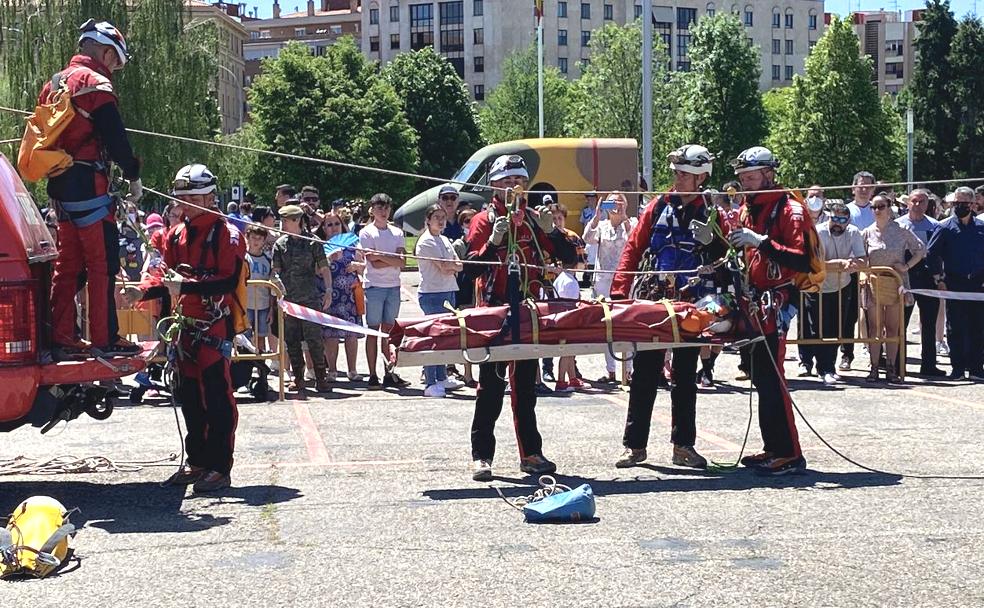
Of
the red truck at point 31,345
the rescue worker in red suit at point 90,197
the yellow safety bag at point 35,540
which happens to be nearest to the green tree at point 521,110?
the rescue worker in red suit at point 90,197

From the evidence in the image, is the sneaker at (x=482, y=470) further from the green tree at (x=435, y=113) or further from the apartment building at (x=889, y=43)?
the apartment building at (x=889, y=43)

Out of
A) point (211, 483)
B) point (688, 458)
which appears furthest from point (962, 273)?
point (211, 483)

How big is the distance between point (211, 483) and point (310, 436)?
2414mm

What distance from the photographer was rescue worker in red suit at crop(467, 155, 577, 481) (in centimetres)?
921

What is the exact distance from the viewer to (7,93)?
36.9 m

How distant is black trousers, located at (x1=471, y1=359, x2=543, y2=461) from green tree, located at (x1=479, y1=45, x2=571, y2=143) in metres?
86.3

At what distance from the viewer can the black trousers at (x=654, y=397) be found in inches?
371

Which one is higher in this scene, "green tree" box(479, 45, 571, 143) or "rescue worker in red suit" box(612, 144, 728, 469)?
"green tree" box(479, 45, 571, 143)

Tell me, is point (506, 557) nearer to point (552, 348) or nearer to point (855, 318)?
point (552, 348)

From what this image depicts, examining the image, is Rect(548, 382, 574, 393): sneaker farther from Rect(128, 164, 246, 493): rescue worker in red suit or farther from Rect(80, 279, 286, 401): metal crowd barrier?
Rect(128, 164, 246, 493): rescue worker in red suit

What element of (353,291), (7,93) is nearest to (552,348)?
(353,291)

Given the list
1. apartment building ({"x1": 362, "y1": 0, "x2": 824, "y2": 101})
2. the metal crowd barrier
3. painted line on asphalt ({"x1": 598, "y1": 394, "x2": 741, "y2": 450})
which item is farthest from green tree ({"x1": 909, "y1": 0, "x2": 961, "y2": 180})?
painted line on asphalt ({"x1": 598, "y1": 394, "x2": 741, "y2": 450})

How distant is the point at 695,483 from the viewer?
8922mm

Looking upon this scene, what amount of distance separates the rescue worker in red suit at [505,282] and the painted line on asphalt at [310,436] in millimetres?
1409
